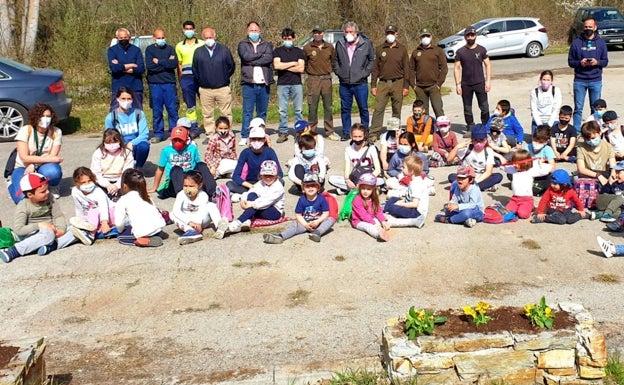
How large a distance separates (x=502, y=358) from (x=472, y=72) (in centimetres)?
879

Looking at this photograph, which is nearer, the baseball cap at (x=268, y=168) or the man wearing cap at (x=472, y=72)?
the baseball cap at (x=268, y=168)

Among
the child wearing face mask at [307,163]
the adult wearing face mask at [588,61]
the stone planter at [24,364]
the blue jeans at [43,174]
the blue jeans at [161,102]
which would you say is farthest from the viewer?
the blue jeans at [161,102]

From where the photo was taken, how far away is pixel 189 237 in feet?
28.3

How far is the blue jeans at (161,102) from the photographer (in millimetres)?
13453

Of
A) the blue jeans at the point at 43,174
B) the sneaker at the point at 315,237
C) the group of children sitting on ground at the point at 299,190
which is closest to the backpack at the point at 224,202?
the group of children sitting on ground at the point at 299,190

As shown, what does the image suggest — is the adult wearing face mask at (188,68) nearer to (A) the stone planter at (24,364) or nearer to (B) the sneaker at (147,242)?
(B) the sneaker at (147,242)

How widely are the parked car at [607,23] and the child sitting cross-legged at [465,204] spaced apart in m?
20.5

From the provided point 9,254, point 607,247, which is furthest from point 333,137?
point 9,254

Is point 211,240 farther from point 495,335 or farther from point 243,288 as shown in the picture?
point 495,335

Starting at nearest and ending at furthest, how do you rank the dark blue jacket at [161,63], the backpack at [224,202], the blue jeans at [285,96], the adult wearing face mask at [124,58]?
the backpack at [224,202] < the adult wearing face mask at [124,58] < the dark blue jacket at [161,63] < the blue jeans at [285,96]

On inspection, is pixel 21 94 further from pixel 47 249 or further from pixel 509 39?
pixel 509 39

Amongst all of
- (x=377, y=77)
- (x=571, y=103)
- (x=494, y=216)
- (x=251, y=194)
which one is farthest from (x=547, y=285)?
(x=571, y=103)

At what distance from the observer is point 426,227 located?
8.98 metres

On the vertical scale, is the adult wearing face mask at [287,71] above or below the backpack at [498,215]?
above
